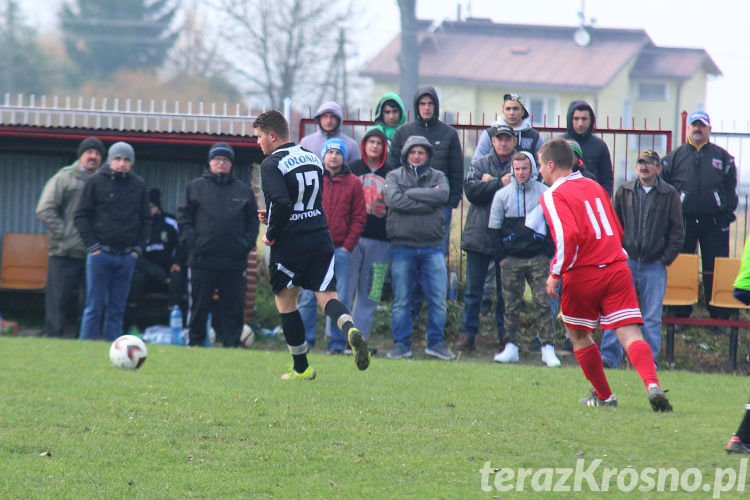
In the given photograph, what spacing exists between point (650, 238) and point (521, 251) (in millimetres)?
1495

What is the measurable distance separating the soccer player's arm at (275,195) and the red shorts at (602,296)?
2451mm

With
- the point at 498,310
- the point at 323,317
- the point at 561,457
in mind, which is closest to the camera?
the point at 561,457

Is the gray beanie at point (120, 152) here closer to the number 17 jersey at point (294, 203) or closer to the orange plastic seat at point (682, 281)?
the number 17 jersey at point (294, 203)

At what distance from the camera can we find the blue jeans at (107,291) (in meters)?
12.6

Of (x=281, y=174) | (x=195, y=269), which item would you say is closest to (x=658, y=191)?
(x=281, y=174)

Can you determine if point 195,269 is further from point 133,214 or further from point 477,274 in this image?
point 477,274

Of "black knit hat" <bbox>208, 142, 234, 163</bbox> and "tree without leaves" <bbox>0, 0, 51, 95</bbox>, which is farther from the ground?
"tree without leaves" <bbox>0, 0, 51, 95</bbox>

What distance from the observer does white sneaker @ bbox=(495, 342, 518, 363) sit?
1130cm

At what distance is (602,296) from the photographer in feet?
24.8

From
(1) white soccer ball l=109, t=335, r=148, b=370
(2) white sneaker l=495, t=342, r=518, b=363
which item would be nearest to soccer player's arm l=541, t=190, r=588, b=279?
(2) white sneaker l=495, t=342, r=518, b=363

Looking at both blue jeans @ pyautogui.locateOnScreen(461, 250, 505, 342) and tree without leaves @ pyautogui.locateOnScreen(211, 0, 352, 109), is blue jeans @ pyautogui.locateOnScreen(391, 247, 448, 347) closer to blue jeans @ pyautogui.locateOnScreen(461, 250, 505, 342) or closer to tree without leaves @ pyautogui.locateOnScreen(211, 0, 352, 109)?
blue jeans @ pyautogui.locateOnScreen(461, 250, 505, 342)

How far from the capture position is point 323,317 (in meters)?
13.9

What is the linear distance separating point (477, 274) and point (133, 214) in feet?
15.4

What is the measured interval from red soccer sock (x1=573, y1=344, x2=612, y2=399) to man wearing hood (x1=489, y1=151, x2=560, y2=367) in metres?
3.31
